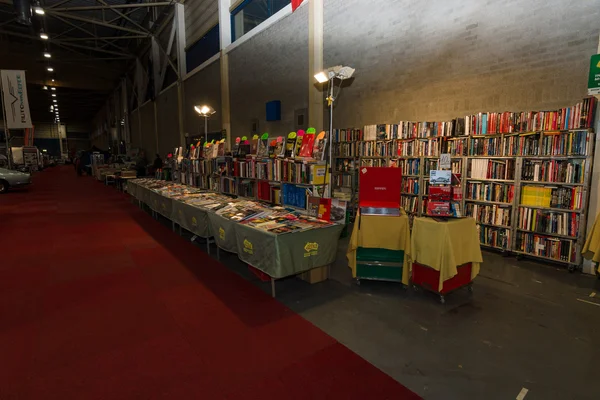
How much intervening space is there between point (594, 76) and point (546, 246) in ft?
6.70

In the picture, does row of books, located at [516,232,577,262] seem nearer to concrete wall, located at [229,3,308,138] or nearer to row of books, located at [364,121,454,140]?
row of books, located at [364,121,454,140]

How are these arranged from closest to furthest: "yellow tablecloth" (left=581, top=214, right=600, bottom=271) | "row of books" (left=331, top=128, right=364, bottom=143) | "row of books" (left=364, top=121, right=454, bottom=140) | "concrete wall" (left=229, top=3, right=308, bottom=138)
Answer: "yellow tablecloth" (left=581, top=214, right=600, bottom=271) < "row of books" (left=364, top=121, right=454, bottom=140) < "row of books" (left=331, top=128, right=364, bottom=143) < "concrete wall" (left=229, top=3, right=308, bottom=138)

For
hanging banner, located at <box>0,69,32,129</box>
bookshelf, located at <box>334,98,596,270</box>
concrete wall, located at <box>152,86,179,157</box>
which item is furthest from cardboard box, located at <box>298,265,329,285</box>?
hanging banner, located at <box>0,69,32,129</box>

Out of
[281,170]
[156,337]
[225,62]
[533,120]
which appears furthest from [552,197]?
[225,62]

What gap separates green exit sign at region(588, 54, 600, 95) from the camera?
344 centimetres

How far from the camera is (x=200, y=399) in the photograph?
186 cm

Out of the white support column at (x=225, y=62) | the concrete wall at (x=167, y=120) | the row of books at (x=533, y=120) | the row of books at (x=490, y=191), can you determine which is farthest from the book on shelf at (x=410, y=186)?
the concrete wall at (x=167, y=120)

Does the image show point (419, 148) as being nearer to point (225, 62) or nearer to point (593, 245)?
point (593, 245)

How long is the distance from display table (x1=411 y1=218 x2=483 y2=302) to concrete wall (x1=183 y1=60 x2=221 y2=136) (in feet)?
31.0

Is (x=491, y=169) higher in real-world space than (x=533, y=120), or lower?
lower

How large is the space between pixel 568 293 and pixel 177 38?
14803 mm

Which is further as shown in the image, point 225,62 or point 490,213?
point 225,62

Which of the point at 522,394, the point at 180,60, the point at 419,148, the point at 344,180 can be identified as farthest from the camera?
the point at 180,60

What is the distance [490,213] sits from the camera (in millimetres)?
4598
